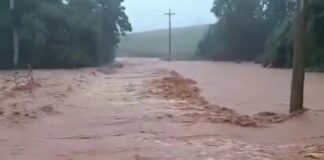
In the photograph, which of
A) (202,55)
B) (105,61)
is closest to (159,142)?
(105,61)

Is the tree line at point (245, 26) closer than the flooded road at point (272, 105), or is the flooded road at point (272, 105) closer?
the flooded road at point (272, 105)

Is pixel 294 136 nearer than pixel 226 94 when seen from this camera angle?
Yes

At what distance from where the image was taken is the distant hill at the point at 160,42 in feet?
263

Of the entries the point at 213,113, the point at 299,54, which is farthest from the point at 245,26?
the point at 299,54

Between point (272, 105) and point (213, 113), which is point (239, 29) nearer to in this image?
point (272, 105)

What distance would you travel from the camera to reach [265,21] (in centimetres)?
5397

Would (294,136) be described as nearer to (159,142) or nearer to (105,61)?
(159,142)

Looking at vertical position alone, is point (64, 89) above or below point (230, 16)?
below

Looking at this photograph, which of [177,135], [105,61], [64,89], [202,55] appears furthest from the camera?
[202,55]

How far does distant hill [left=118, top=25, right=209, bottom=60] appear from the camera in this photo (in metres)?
80.1

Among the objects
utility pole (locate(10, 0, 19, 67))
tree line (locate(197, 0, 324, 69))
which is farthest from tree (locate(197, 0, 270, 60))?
utility pole (locate(10, 0, 19, 67))

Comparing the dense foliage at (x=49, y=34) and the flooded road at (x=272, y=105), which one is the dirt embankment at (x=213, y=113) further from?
the dense foliage at (x=49, y=34)

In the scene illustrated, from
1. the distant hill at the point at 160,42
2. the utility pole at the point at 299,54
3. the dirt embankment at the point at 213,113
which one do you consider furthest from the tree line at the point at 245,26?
the utility pole at the point at 299,54

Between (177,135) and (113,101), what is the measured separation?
6.39m
